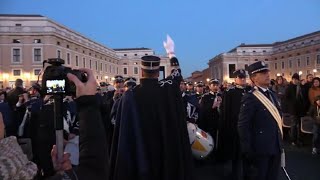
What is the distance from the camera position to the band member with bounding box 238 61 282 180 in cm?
455

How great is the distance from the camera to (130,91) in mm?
3893

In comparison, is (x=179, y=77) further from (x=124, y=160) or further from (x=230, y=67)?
(x=230, y=67)

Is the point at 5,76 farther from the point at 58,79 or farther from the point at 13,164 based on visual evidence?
the point at 13,164

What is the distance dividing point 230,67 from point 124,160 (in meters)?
114

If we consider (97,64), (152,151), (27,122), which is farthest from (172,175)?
(97,64)

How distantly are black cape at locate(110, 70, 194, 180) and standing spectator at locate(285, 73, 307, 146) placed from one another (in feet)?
23.9

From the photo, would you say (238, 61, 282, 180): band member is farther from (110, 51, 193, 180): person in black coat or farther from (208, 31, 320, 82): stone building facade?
(208, 31, 320, 82): stone building facade

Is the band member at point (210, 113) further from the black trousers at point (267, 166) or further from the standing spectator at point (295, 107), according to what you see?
the black trousers at point (267, 166)

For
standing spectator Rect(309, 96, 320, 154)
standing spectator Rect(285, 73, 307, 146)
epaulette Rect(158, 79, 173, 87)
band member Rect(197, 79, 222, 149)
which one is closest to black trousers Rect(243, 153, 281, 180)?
epaulette Rect(158, 79, 173, 87)

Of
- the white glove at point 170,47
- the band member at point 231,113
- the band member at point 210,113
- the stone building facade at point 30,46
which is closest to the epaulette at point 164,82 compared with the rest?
the white glove at point 170,47

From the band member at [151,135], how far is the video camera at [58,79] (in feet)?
6.43

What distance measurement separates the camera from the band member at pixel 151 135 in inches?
147

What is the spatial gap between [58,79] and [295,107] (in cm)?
962

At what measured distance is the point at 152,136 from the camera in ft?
12.5
